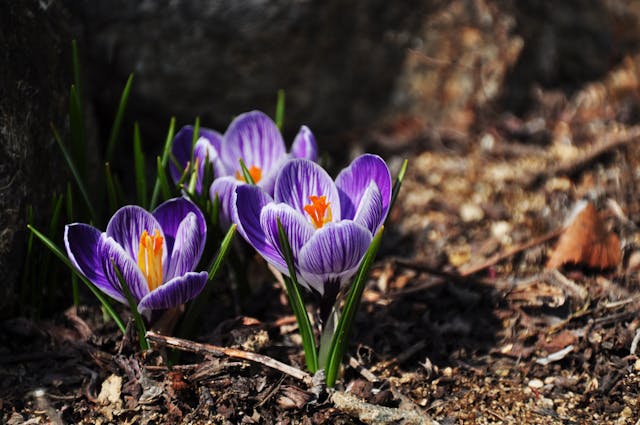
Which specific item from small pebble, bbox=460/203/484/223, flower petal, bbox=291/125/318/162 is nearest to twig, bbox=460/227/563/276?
small pebble, bbox=460/203/484/223

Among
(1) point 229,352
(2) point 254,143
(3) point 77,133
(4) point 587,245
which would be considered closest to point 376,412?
(1) point 229,352

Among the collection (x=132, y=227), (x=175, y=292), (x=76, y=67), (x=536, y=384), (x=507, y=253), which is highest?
(x=76, y=67)

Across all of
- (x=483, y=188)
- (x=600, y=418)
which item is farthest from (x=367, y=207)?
(x=483, y=188)

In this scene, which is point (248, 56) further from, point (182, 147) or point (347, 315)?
point (347, 315)

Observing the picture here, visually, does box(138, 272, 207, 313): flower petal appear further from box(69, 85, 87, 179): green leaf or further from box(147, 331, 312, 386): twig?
box(69, 85, 87, 179): green leaf

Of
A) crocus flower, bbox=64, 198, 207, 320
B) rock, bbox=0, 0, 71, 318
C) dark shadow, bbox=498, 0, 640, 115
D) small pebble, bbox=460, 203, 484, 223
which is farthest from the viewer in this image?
dark shadow, bbox=498, 0, 640, 115
